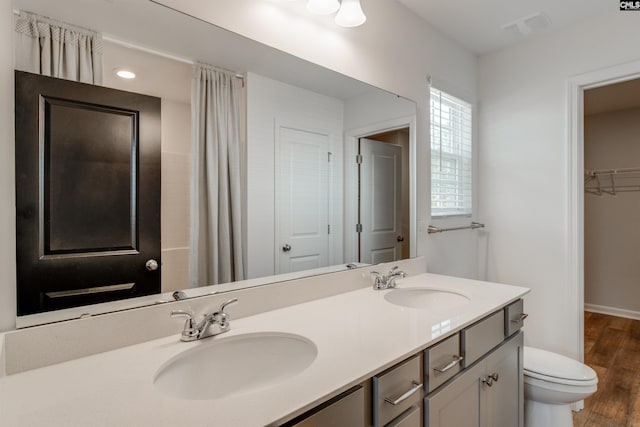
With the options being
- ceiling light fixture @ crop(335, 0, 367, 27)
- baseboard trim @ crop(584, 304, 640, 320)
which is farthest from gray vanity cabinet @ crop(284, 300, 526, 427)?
baseboard trim @ crop(584, 304, 640, 320)

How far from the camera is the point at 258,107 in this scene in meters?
1.33

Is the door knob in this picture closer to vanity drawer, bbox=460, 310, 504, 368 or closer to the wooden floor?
Answer: vanity drawer, bbox=460, 310, 504, 368

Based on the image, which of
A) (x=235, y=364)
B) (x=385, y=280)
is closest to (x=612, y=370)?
(x=385, y=280)

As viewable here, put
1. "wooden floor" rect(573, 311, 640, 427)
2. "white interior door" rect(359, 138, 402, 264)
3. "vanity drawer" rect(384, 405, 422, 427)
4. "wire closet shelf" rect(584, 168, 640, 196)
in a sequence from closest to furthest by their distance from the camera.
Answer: "vanity drawer" rect(384, 405, 422, 427), "white interior door" rect(359, 138, 402, 264), "wooden floor" rect(573, 311, 640, 427), "wire closet shelf" rect(584, 168, 640, 196)

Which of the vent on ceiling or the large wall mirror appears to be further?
the vent on ceiling

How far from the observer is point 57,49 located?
89cm

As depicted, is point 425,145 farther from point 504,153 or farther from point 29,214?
point 29,214

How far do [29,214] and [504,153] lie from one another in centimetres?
274

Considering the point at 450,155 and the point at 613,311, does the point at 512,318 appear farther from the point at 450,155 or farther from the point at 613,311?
the point at 613,311

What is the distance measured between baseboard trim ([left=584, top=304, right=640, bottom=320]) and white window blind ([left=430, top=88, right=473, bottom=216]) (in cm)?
289

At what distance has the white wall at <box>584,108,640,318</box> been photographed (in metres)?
3.83

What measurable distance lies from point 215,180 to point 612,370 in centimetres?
326

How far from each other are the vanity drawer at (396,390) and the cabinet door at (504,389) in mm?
505

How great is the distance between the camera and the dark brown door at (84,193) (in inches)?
33.8
